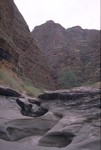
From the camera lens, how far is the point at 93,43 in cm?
6097

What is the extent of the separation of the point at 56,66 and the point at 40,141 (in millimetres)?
48402

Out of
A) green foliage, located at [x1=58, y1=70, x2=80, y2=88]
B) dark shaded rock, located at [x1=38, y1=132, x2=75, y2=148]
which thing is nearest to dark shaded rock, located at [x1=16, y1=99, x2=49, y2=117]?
dark shaded rock, located at [x1=38, y1=132, x2=75, y2=148]

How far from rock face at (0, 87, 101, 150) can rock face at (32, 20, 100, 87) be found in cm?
3394

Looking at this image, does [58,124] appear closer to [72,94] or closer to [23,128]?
[23,128]

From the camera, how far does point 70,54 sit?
55.7 meters

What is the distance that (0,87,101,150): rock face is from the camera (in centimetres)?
741

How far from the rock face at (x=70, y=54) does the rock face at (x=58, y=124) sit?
A: 111ft

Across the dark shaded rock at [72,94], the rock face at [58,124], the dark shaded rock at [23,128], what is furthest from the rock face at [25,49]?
the dark shaded rock at [23,128]

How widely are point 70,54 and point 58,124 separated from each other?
156ft

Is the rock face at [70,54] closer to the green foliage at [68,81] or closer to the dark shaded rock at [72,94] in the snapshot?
the green foliage at [68,81]

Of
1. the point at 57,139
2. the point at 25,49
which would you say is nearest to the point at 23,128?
the point at 57,139

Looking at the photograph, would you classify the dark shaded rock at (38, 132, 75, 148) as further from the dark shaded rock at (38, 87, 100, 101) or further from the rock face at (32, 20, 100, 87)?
the rock face at (32, 20, 100, 87)

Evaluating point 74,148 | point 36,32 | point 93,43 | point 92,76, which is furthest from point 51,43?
point 74,148

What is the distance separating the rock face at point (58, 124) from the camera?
24.3ft
